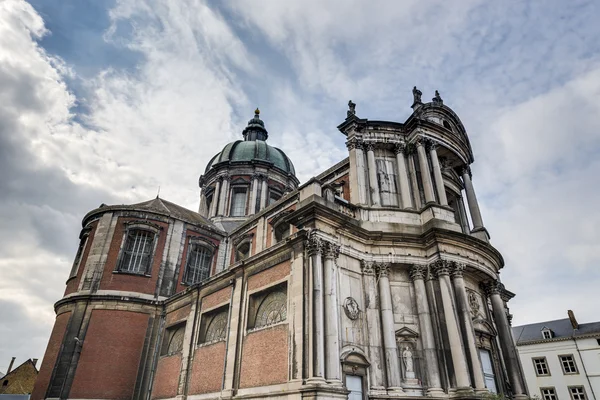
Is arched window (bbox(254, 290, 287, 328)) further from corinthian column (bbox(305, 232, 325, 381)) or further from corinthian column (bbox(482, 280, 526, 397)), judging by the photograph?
corinthian column (bbox(482, 280, 526, 397))

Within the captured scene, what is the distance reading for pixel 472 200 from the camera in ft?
59.8

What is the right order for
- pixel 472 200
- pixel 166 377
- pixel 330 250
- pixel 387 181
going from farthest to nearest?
1. pixel 472 200
2. pixel 166 377
3. pixel 387 181
4. pixel 330 250

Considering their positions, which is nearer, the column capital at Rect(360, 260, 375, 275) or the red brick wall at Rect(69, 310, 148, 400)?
the column capital at Rect(360, 260, 375, 275)

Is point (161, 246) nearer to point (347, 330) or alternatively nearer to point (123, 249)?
point (123, 249)

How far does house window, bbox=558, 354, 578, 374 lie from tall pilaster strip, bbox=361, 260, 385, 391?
2626 cm

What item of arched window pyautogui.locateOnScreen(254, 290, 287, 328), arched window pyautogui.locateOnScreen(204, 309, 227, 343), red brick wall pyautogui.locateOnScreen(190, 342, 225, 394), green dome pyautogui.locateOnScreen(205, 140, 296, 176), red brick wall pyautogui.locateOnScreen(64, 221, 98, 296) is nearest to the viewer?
arched window pyautogui.locateOnScreen(254, 290, 287, 328)

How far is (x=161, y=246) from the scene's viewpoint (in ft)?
71.3

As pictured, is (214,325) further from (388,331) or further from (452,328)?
(452,328)

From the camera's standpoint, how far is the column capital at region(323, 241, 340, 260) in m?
12.6

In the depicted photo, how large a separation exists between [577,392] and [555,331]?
17.1ft

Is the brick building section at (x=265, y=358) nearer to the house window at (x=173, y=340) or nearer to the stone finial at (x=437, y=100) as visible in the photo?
the house window at (x=173, y=340)

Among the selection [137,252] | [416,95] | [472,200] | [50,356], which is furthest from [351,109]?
[50,356]

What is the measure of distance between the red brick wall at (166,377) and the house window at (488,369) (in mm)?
12369

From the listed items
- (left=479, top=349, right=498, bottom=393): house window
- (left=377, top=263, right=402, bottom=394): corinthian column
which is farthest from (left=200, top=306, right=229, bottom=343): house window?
(left=479, top=349, right=498, bottom=393): house window
